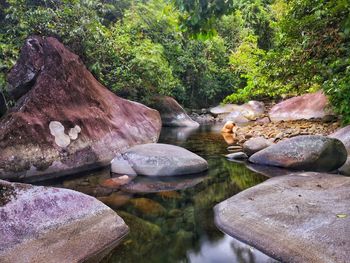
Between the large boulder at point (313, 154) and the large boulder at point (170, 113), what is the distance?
31.2 ft

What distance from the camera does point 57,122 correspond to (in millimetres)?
6793

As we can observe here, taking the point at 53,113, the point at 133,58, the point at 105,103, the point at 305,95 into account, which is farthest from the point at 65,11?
the point at 305,95

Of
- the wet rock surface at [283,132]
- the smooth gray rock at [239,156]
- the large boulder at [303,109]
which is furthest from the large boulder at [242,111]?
the smooth gray rock at [239,156]

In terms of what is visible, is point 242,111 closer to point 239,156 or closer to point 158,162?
point 239,156

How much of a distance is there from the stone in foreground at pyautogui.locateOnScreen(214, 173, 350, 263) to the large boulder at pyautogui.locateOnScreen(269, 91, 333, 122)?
831cm

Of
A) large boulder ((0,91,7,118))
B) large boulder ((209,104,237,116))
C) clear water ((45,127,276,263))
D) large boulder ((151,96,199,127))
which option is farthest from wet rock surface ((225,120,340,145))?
large boulder ((209,104,237,116))

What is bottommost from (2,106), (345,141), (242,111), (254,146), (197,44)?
(242,111)

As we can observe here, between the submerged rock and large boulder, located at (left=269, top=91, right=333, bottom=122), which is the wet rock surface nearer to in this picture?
large boulder, located at (left=269, top=91, right=333, bottom=122)

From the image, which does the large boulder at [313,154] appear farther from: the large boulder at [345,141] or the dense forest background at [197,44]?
the dense forest background at [197,44]

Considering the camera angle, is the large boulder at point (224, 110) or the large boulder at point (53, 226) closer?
the large boulder at point (53, 226)

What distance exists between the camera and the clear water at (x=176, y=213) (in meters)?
3.51

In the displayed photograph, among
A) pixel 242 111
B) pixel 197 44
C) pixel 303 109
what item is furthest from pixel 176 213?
pixel 197 44

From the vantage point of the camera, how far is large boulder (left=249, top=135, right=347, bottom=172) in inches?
A: 243

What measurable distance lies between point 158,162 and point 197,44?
51.4 feet
